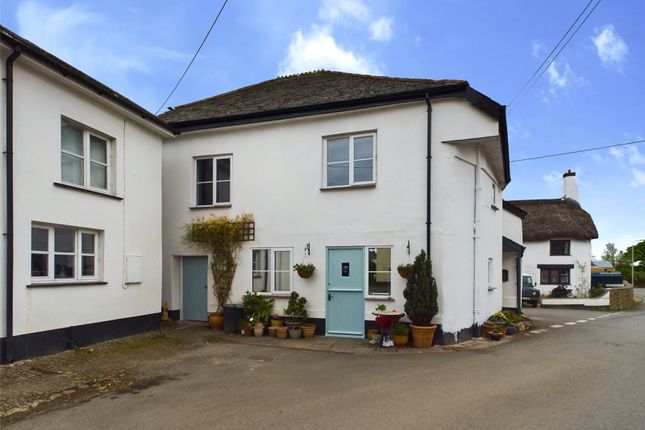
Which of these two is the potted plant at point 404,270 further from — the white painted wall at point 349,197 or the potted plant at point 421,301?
the white painted wall at point 349,197

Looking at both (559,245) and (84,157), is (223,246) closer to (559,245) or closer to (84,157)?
(84,157)

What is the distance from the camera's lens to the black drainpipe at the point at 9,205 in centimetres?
722

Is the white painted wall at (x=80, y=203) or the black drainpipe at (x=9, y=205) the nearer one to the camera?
the black drainpipe at (x=9, y=205)

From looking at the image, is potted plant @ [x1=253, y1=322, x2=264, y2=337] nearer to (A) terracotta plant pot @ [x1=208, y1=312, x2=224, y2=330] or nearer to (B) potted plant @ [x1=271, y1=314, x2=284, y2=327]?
(B) potted plant @ [x1=271, y1=314, x2=284, y2=327]

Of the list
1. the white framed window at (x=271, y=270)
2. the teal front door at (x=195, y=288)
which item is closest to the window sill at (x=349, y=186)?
the white framed window at (x=271, y=270)

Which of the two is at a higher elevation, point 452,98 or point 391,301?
point 452,98

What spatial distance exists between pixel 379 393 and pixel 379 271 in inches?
179

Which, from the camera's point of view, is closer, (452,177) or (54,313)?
(54,313)

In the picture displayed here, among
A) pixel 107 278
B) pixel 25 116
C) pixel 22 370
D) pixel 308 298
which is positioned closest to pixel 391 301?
pixel 308 298

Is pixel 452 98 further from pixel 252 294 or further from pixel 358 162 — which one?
pixel 252 294

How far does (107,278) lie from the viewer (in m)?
9.65

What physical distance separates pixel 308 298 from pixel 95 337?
16.0 feet

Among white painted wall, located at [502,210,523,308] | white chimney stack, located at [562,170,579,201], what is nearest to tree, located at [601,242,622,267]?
white chimney stack, located at [562,170,579,201]

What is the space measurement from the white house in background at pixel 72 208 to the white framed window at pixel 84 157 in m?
0.02
